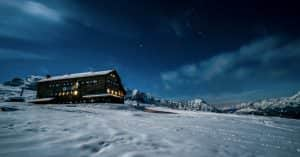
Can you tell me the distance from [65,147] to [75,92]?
47.6 meters

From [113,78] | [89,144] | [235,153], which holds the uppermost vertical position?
[113,78]

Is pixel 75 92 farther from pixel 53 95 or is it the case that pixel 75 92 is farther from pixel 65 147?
pixel 65 147

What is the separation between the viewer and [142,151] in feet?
14.9

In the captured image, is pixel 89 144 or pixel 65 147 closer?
pixel 65 147

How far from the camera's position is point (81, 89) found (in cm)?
4812

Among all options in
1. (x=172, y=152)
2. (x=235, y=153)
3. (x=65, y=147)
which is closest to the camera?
(x=65, y=147)

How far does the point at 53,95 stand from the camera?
163 feet

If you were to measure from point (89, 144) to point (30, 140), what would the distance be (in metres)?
1.59

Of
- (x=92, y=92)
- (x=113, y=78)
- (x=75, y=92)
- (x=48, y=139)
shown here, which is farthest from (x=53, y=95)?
(x=48, y=139)

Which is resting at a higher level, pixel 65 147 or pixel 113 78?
pixel 113 78

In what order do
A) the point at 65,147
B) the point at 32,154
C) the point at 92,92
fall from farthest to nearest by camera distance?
the point at 92,92 → the point at 65,147 → the point at 32,154

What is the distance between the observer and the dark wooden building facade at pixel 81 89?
46.8 metres

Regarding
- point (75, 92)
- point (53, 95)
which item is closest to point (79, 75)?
point (75, 92)

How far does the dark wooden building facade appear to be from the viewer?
154 ft
